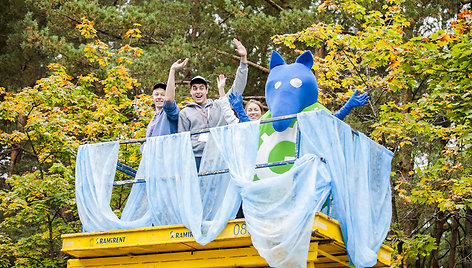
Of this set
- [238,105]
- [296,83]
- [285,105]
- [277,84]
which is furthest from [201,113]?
[296,83]

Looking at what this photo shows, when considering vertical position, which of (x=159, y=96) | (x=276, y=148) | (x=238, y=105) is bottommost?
(x=276, y=148)

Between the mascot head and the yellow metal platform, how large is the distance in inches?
59.0

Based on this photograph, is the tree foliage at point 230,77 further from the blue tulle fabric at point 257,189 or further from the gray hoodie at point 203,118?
the gray hoodie at point 203,118

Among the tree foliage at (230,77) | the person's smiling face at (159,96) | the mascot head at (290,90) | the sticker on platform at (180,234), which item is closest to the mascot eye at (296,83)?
the mascot head at (290,90)

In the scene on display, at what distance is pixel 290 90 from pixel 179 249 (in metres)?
2.42

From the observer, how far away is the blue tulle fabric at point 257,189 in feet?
22.0

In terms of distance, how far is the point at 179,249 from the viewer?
7746 mm

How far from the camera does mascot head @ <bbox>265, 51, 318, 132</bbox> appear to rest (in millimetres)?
7785

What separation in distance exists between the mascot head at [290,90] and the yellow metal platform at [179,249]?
4.92 ft

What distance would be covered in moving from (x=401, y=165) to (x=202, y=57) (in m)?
7.23

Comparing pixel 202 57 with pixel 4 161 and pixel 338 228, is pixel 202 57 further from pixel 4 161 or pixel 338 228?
pixel 338 228

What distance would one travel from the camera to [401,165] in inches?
718

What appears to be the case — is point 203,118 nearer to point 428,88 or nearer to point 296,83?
point 296,83

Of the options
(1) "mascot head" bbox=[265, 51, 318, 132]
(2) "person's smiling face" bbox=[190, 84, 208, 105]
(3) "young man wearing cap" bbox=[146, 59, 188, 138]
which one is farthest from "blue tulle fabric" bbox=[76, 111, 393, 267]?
(2) "person's smiling face" bbox=[190, 84, 208, 105]
